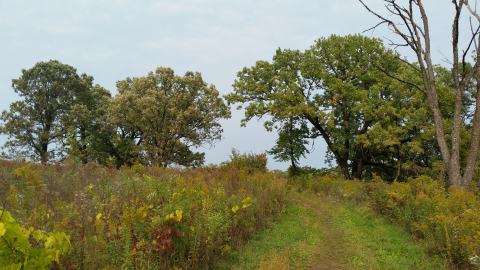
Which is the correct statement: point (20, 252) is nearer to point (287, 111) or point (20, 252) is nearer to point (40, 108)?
point (287, 111)

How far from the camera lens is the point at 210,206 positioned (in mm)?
5672

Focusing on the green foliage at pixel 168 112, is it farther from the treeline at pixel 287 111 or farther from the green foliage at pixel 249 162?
the green foliage at pixel 249 162

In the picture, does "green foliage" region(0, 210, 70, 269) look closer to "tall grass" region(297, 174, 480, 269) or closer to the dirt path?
the dirt path

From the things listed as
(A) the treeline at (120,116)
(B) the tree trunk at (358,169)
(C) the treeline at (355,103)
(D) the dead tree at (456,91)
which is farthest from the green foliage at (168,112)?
(D) the dead tree at (456,91)

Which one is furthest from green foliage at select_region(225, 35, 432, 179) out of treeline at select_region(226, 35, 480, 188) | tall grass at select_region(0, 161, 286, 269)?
tall grass at select_region(0, 161, 286, 269)

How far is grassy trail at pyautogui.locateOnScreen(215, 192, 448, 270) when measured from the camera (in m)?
6.20

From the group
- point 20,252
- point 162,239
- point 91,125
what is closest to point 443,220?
point 162,239

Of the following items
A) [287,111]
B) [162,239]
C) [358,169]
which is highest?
[287,111]

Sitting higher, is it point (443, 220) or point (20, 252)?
point (20, 252)

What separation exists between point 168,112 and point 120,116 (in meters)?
4.58

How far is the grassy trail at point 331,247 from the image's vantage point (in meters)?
6.20

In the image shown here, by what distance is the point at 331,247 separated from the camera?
7730mm

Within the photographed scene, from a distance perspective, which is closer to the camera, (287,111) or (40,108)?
(287,111)

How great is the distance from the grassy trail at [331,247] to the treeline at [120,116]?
71.9 feet
